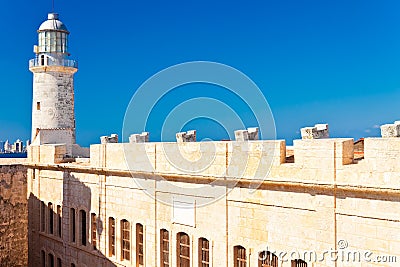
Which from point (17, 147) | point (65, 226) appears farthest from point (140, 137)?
point (17, 147)

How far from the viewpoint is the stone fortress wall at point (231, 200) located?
916 centimetres

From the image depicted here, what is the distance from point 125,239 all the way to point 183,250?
→ 3350 millimetres

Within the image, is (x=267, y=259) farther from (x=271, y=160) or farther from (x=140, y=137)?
(x=140, y=137)

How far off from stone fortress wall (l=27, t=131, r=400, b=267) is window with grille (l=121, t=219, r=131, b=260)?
5 cm

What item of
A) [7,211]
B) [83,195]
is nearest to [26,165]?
[7,211]

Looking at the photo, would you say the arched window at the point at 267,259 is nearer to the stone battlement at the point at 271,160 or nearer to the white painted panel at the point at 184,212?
the stone battlement at the point at 271,160

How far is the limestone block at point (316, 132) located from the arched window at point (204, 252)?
4535 millimetres

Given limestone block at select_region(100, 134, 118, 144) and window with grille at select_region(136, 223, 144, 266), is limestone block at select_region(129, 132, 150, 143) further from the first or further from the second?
window with grille at select_region(136, 223, 144, 266)

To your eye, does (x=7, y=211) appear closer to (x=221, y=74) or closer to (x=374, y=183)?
(x=221, y=74)

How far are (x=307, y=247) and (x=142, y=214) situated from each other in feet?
22.6

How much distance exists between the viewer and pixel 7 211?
73.8ft

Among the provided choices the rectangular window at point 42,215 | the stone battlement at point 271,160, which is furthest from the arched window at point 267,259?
the rectangular window at point 42,215

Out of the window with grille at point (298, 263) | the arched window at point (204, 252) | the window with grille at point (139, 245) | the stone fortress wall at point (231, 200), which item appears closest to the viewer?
the stone fortress wall at point (231, 200)

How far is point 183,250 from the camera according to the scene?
1407cm
